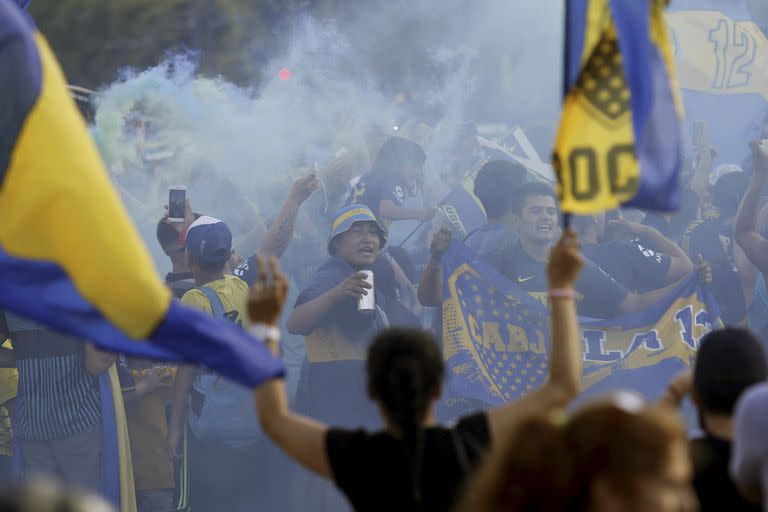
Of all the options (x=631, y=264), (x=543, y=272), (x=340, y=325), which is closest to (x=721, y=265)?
(x=631, y=264)

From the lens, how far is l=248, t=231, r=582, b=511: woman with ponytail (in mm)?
2467

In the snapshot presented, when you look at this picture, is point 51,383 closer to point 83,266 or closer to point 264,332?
point 83,266

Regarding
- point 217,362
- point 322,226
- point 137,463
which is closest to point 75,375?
point 137,463

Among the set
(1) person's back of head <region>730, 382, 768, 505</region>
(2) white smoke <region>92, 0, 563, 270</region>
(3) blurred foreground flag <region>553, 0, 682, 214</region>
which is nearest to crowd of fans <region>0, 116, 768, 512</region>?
(2) white smoke <region>92, 0, 563, 270</region>

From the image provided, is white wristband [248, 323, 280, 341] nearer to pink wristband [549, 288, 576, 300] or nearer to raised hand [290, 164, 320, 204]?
pink wristband [549, 288, 576, 300]

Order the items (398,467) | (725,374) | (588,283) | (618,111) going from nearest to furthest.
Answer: (398,467), (725,374), (618,111), (588,283)

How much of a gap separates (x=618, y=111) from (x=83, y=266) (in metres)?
1.36

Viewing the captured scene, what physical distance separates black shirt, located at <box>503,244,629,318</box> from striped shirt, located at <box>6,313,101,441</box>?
8.56ft

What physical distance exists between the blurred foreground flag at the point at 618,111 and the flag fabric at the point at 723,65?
620cm

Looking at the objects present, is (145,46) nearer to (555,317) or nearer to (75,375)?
(75,375)

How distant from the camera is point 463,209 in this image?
842 centimetres

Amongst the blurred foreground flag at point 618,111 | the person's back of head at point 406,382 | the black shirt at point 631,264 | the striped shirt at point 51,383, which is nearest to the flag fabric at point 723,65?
the black shirt at point 631,264

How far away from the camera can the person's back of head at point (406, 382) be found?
2525 millimetres

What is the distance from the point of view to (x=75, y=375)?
6.67 metres
